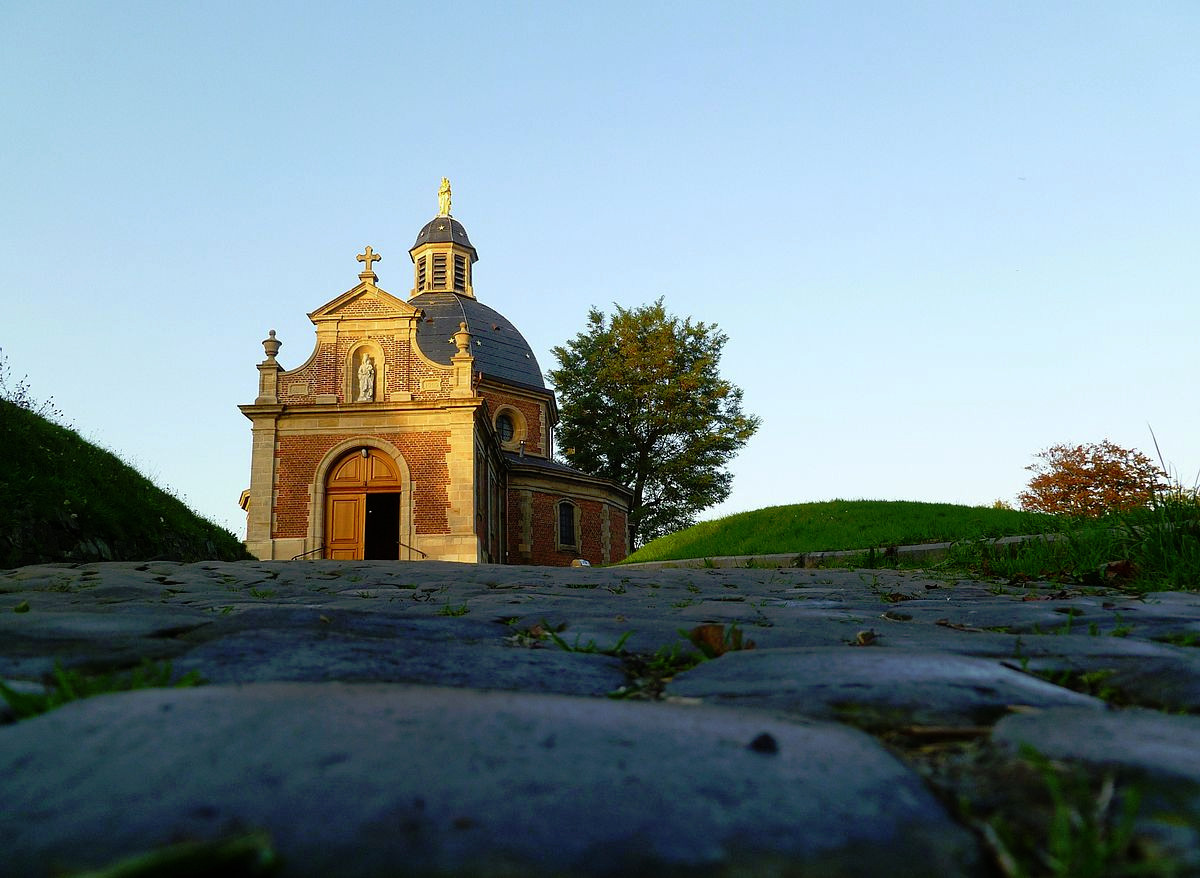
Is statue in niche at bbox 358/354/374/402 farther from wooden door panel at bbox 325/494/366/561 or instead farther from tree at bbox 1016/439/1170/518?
tree at bbox 1016/439/1170/518

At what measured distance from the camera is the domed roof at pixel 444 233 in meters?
37.4

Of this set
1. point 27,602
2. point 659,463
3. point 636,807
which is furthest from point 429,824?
point 659,463

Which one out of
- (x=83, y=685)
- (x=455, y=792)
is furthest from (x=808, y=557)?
(x=455, y=792)

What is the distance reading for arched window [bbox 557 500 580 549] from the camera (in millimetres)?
29500

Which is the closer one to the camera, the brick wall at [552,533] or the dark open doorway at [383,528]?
the dark open doorway at [383,528]

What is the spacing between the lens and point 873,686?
5.42 ft

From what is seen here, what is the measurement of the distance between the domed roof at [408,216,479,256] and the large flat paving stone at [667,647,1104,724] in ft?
121

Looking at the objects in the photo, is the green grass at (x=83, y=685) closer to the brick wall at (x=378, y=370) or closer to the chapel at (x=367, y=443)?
the chapel at (x=367, y=443)

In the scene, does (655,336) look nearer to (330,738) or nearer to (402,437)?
(402,437)

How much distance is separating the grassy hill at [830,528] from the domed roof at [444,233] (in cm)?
2426

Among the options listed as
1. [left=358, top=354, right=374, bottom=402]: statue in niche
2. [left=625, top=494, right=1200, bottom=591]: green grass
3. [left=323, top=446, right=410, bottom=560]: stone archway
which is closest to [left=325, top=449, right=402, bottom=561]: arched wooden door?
[left=323, top=446, right=410, bottom=560]: stone archway

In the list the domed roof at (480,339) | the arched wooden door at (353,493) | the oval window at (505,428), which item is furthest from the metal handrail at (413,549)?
the domed roof at (480,339)

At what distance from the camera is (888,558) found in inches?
401

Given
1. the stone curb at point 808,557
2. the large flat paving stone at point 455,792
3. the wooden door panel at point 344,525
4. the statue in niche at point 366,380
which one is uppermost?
the statue in niche at point 366,380
